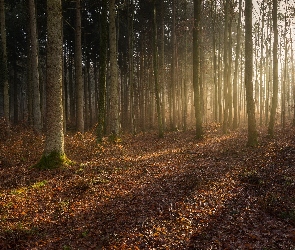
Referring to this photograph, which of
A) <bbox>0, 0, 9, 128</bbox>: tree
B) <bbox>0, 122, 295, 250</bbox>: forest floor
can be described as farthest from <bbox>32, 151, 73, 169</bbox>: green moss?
<bbox>0, 0, 9, 128</bbox>: tree

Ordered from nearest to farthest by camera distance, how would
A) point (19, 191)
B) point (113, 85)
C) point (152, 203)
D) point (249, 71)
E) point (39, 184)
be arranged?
point (152, 203)
point (19, 191)
point (39, 184)
point (249, 71)
point (113, 85)

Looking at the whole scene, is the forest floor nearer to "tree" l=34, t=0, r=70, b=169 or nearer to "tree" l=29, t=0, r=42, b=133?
"tree" l=34, t=0, r=70, b=169

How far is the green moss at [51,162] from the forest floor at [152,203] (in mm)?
339

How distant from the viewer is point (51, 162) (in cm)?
1056

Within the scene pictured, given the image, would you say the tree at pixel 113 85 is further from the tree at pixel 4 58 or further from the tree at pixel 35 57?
the tree at pixel 4 58

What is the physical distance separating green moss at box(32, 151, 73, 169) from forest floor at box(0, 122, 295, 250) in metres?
0.34

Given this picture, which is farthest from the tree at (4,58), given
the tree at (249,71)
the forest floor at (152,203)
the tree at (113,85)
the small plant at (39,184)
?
the tree at (249,71)

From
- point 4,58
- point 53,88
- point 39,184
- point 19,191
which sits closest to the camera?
point 19,191

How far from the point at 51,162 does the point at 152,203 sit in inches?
186

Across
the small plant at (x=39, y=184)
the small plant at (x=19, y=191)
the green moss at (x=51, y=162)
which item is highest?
the green moss at (x=51, y=162)

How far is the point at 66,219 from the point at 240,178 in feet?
18.5

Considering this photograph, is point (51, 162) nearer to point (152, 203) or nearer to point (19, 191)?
point (19, 191)

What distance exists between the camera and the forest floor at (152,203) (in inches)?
233

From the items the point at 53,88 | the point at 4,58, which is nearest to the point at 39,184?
the point at 53,88
